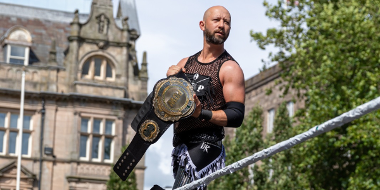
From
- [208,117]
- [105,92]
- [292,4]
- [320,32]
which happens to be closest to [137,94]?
[105,92]

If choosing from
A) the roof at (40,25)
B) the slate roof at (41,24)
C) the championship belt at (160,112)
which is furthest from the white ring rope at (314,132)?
the roof at (40,25)

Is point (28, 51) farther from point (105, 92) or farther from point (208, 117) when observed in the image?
point (208, 117)

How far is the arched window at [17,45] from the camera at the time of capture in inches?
1767

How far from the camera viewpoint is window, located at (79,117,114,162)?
4459cm

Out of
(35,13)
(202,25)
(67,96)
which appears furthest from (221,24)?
(35,13)

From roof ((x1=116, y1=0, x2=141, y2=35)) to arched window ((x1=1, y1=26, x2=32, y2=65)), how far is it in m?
8.06

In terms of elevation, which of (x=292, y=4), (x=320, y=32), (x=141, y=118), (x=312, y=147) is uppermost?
(x=292, y=4)

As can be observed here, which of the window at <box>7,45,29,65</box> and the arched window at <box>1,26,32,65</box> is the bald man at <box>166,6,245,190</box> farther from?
the window at <box>7,45,29,65</box>

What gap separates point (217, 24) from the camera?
613 centimetres

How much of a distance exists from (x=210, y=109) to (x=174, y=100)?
0.68m

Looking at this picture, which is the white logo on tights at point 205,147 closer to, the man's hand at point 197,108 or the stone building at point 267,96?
the man's hand at point 197,108

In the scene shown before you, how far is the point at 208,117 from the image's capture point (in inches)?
227

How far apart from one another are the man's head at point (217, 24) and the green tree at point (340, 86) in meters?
20.7

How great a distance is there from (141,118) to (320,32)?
25.8 meters
